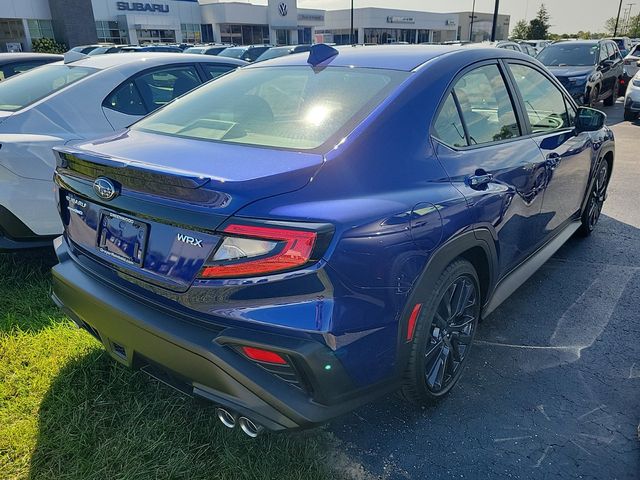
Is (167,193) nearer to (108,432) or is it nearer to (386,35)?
(108,432)

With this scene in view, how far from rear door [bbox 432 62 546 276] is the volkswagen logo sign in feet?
4.60

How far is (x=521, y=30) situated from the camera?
64.6 meters

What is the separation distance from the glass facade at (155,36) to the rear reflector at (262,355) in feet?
166

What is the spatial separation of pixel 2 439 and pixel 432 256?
2.13 metres

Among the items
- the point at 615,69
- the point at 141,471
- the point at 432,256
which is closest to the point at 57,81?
the point at 141,471

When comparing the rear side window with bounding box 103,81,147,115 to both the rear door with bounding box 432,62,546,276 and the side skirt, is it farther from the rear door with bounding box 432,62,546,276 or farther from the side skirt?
the side skirt

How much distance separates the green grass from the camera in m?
2.18

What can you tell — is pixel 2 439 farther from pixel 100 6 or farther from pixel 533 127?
pixel 100 6

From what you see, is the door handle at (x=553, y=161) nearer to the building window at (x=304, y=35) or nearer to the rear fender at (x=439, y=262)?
the rear fender at (x=439, y=262)

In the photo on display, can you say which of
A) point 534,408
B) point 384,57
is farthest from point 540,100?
point 534,408

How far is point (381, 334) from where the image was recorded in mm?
1940

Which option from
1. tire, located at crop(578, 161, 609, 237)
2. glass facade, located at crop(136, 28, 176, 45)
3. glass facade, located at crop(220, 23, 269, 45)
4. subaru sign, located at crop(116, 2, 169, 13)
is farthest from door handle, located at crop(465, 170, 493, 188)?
glass facade, located at crop(220, 23, 269, 45)

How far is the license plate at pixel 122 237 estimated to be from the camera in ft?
6.49

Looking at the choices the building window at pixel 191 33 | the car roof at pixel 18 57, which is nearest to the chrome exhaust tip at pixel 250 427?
the car roof at pixel 18 57
